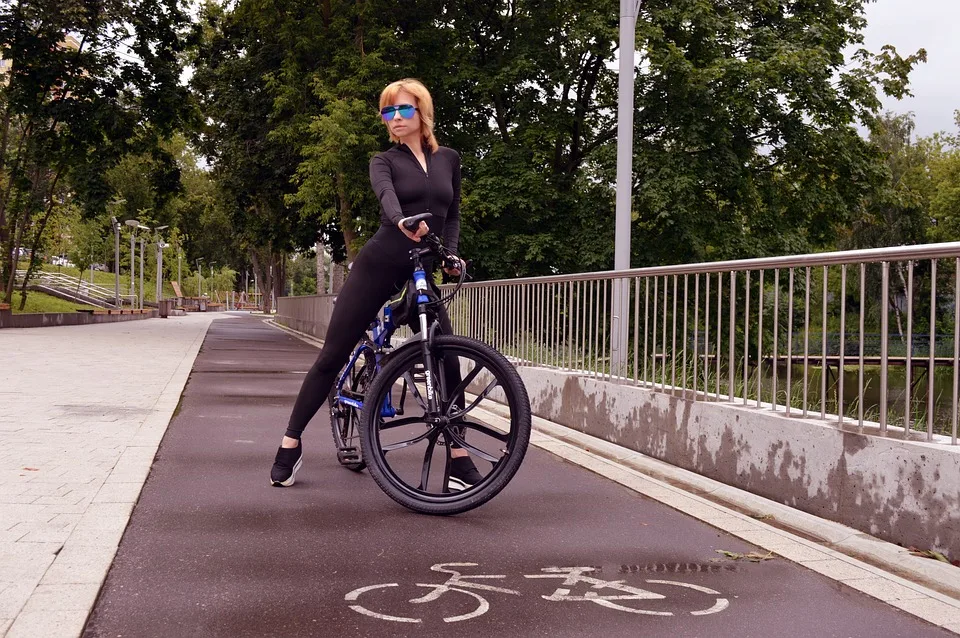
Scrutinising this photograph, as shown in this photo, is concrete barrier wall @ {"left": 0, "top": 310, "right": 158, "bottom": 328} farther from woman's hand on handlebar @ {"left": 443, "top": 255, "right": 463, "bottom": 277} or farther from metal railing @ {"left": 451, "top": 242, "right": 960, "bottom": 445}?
woman's hand on handlebar @ {"left": 443, "top": 255, "right": 463, "bottom": 277}

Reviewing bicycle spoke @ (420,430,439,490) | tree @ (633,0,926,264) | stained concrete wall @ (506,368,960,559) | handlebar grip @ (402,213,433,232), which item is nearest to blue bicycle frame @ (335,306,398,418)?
bicycle spoke @ (420,430,439,490)

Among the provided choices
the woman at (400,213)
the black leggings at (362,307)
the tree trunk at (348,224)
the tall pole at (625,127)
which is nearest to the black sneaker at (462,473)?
the woman at (400,213)

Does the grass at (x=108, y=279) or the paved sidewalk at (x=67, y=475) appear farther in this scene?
the grass at (x=108, y=279)

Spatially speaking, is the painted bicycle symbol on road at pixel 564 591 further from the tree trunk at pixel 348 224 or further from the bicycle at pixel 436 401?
the tree trunk at pixel 348 224

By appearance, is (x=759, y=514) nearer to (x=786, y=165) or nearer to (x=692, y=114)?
(x=692, y=114)

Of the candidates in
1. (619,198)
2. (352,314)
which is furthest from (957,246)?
(619,198)

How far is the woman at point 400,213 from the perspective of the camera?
194 inches

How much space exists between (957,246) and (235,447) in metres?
4.79

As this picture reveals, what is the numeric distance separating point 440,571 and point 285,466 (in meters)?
1.77

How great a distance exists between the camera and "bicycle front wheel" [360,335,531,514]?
4.67 meters

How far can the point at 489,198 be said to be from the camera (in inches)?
966

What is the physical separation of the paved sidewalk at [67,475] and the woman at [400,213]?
4.21 ft

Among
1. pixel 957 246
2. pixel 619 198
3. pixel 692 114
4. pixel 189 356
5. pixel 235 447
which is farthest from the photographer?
pixel 692 114

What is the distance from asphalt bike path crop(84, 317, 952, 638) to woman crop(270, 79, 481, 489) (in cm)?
55
